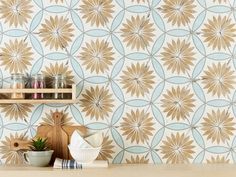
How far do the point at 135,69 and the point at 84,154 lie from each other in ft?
1.67

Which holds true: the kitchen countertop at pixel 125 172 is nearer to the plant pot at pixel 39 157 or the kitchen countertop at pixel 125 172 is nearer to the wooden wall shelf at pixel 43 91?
the plant pot at pixel 39 157

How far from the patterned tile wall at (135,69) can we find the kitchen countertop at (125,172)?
5.9 inches

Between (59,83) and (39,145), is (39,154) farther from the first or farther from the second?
(59,83)

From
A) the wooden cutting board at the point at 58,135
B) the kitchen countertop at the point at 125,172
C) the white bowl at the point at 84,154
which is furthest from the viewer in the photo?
the wooden cutting board at the point at 58,135

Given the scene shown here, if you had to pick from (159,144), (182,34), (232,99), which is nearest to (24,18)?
(182,34)

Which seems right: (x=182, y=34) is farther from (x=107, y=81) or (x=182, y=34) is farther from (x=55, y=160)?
(x=55, y=160)

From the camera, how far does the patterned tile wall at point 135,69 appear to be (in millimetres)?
2104

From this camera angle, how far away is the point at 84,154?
6.42 ft

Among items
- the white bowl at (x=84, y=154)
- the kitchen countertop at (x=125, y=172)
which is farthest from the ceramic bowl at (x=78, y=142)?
the kitchen countertop at (x=125, y=172)

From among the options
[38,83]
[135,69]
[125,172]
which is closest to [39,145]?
[38,83]

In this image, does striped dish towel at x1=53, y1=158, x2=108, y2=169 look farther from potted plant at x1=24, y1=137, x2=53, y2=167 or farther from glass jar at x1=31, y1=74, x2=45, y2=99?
glass jar at x1=31, y1=74, x2=45, y2=99

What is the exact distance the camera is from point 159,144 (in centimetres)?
212

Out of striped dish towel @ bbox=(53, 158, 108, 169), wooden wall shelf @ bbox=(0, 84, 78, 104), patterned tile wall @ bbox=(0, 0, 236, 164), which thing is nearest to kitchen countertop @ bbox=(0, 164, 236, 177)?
striped dish towel @ bbox=(53, 158, 108, 169)

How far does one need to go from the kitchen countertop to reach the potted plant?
0.04 meters
